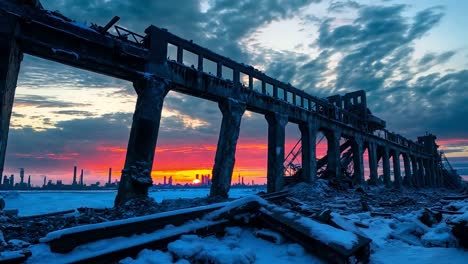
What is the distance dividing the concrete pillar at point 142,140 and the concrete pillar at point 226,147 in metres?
3.32

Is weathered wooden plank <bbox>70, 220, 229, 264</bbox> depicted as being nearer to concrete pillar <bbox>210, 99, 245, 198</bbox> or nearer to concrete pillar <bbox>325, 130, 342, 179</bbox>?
concrete pillar <bbox>210, 99, 245, 198</bbox>

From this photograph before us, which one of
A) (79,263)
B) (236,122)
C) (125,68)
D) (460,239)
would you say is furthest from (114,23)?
(460,239)

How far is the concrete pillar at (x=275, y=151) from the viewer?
15.3 m

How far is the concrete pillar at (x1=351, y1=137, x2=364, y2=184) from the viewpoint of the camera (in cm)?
2283

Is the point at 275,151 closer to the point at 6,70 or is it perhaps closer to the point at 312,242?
the point at 6,70

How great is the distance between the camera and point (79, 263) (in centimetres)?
267

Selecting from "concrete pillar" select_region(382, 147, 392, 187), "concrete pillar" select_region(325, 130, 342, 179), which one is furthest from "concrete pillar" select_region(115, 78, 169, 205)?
"concrete pillar" select_region(382, 147, 392, 187)

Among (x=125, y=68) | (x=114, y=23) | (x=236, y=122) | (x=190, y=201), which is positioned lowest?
(x=190, y=201)

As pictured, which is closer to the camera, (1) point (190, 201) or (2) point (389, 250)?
(2) point (389, 250)

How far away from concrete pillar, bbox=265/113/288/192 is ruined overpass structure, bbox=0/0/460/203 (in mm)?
53

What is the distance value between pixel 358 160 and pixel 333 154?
413 centimetres

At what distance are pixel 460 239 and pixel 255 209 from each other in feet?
9.20

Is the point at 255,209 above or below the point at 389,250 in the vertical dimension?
above

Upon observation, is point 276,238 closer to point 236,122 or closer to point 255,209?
point 255,209
